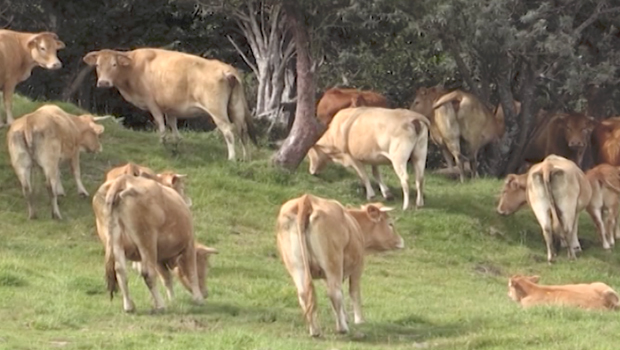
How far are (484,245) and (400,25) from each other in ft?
21.4

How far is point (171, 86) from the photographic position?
80.0 feet

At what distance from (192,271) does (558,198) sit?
327 inches

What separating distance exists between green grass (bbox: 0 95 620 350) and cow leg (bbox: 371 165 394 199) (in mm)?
288

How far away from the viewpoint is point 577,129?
27.5 metres

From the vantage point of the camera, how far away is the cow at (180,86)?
2416 centimetres

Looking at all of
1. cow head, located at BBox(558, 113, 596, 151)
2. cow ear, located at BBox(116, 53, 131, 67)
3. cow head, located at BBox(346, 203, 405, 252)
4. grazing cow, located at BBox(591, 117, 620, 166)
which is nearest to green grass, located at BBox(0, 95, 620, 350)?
cow head, located at BBox(346, 203, 405, 252)

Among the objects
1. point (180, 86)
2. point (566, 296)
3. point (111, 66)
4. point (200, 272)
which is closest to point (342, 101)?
point (180, 86)

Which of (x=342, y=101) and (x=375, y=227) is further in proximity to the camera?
(x=342, y=101)

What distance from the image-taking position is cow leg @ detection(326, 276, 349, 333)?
13.6 meters

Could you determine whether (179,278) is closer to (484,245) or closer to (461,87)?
(484,245)

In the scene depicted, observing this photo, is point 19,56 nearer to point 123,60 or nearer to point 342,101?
point 123,60

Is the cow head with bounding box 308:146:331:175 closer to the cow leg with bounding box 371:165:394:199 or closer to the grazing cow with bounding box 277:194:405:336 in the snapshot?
the cow leg with bounding box 371:165:394:199

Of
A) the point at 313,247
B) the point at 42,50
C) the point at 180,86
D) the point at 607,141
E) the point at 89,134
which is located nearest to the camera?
the point at 313,247

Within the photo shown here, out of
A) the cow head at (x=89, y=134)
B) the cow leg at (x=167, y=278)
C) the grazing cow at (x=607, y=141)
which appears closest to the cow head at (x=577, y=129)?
the grazing cow at (x=607, y=141)
